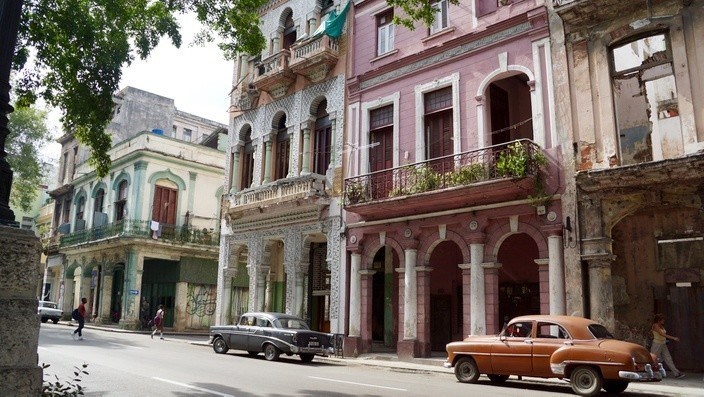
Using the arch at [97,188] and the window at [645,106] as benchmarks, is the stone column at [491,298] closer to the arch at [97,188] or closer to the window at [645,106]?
the window at [645,106]

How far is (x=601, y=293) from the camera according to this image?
13.0m

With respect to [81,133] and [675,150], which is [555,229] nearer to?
[675,150]

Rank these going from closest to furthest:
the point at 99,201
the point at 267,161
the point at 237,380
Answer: the point at 237,380, the point at 267,161, the point at 99,201

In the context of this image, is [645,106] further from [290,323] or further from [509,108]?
[290,323]

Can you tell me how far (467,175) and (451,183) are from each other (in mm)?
544

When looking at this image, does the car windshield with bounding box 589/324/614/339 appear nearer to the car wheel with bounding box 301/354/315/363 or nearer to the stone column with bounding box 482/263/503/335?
the stone column with bounding box 482/263/503/335

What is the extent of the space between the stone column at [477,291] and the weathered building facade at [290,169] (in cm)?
509

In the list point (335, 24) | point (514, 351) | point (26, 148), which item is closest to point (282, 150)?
point (335, 24)

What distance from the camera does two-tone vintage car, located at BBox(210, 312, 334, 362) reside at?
15.8 meters

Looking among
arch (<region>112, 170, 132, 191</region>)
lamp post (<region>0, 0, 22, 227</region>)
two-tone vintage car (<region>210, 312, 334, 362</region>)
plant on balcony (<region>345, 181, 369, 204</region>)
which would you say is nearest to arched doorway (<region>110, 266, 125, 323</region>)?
arch (<region>112, 170, 132, 191</region>)

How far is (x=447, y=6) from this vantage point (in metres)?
17.7

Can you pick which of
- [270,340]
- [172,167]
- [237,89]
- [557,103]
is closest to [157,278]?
[172,167]

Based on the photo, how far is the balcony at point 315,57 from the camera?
20.3 metres

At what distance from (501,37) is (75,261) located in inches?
1298
